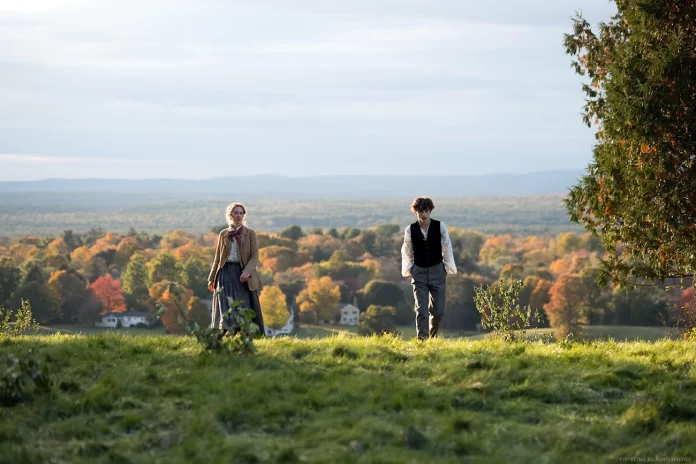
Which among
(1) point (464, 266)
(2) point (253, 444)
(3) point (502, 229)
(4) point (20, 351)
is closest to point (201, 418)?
(2) point (253, 444)

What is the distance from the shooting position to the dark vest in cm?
1295

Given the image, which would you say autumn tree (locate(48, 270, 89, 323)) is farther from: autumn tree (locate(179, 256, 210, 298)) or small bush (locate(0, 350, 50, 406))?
small bush (locate(0, 350, 50, 406))

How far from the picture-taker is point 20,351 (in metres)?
10.6

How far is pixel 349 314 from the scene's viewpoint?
86.4m

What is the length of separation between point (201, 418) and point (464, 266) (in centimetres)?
8643

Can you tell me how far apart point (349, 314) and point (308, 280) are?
42.2 feet

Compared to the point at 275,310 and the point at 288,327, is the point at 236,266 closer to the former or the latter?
the point at 275,310

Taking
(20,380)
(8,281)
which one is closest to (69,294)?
(8,281)

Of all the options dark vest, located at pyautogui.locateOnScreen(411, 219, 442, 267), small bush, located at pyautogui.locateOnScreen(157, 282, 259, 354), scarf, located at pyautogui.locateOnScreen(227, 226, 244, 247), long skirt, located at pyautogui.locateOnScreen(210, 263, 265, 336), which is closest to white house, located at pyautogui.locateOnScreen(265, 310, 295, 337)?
long skirt, located at pyautogui.locateOnScreen(210, 263, 265, 336)

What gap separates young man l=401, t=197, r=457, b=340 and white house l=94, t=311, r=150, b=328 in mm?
66264

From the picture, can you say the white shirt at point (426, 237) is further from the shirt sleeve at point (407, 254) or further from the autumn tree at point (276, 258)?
the autumn tree at point (276, 258)

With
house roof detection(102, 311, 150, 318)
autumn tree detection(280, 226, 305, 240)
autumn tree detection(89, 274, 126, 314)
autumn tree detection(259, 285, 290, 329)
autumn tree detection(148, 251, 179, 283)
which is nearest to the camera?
house roof detection(102, 311, 150, 318)

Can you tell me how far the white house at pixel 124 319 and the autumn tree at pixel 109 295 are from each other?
1553 millimetres

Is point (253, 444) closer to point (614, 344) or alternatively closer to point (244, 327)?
point (244, 327)
